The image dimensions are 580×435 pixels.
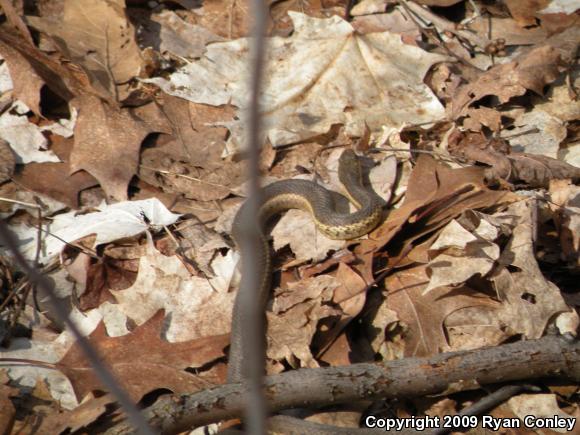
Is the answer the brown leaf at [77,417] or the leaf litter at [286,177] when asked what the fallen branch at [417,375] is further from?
the brown leaf at [77,417]

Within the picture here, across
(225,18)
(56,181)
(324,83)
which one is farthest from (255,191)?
(225,18)

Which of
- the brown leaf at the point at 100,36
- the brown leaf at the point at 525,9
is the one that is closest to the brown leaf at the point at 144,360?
the brown leaf at the point at 100,36

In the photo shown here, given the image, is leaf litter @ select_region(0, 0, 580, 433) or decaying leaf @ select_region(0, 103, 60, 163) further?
decaying leaf @ select_region(0, 103, 60, 163)

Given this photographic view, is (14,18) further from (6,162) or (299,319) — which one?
(299,319)

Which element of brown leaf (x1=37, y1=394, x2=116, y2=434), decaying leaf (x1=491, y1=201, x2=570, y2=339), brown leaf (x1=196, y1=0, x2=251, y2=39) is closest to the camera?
brown leaf (x1=37, y1=394, x2=116, y2=434)

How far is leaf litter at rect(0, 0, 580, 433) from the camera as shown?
461 cm

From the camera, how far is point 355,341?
4.79 m

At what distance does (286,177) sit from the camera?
6254mm

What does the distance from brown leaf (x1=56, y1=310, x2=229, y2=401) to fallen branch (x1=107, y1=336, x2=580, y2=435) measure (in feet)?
2.00

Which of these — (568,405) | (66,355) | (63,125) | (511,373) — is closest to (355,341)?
(511,373)

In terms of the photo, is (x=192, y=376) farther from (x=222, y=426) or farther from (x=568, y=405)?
(x=568, y=405)

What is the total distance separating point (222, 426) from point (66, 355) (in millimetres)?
1244

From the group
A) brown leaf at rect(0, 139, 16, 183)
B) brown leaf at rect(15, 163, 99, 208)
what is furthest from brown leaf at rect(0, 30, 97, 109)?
brown leaf at rect(15, 163, 99, 208)

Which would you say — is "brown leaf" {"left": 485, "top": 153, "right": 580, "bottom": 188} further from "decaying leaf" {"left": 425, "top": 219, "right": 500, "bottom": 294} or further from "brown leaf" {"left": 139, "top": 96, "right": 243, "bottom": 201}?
"brown leaf" {"left": 139, "top": 96, "right": 243, "bottom": 201}
